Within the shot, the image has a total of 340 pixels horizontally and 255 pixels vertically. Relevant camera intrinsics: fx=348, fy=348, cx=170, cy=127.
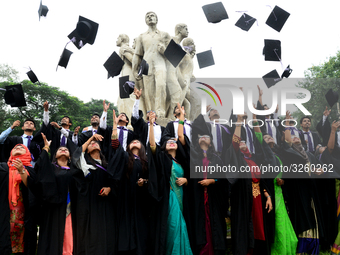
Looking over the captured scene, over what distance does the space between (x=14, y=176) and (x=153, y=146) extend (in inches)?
74.8

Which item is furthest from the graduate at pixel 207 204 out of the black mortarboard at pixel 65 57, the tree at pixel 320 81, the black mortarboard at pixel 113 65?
the tree at pixel 320 81

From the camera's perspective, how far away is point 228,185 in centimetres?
498

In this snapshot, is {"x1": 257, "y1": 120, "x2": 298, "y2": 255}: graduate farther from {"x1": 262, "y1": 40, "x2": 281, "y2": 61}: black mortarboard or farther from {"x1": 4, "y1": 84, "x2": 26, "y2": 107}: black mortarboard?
{"x1": 4, "y1": 84, "x2": 26, "y2": 107}: black mortarboard

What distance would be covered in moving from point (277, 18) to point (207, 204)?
4303 millimetres

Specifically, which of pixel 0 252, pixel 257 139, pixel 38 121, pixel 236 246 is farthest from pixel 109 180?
pixel 38 121

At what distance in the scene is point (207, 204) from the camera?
472cm

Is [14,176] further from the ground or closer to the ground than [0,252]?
further from the ground

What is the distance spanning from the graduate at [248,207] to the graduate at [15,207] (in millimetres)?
2719

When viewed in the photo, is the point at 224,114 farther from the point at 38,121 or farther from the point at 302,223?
the point at 38,121

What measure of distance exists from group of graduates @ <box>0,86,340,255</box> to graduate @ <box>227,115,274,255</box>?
1 centimetres

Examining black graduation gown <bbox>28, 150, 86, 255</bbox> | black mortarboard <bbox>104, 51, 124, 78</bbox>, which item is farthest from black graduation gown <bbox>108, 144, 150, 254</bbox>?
black mortarboard <bbox>104, 51, 124, 78</bbox>

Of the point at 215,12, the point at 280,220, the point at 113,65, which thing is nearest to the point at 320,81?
the point at 215,12

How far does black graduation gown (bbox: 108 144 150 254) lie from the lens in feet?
14.7

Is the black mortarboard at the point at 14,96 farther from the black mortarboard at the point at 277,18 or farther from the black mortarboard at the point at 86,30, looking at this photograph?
the black mortarboard at the point at 277,18
